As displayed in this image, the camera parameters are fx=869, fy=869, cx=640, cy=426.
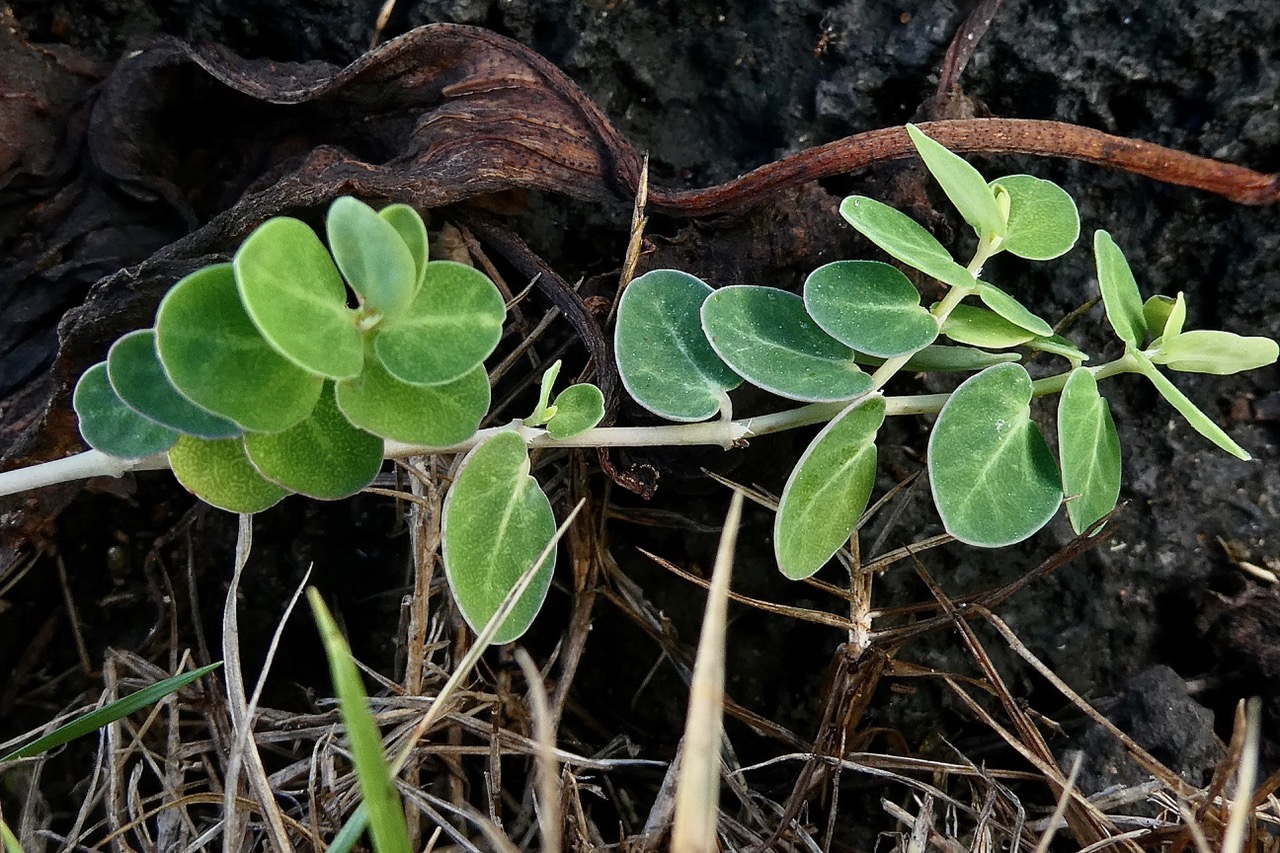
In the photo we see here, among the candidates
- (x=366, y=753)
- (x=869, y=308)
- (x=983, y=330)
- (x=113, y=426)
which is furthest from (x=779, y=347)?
(x=113, y=426)

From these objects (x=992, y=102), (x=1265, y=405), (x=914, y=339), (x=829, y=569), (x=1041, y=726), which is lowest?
(x=1041, y=726)

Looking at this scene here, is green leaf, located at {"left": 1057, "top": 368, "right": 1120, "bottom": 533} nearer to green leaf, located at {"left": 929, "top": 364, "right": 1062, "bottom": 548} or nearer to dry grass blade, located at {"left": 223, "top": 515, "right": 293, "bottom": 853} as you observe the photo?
green leaf, located at {"left": 929, "top": 364, "right": 1062, "bottom": 548}

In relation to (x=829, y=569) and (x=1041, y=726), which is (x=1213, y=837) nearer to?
(x=1041, y=726)

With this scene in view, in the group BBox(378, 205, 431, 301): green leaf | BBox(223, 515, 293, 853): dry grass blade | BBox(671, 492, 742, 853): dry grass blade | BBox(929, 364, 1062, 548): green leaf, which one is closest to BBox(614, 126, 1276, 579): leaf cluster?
BBox(929, 364, 1062, 548): green leaf

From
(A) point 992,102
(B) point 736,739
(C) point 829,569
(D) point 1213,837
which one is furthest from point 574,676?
(A) point 992,102

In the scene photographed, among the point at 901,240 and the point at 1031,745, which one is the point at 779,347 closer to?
the point at 901,240

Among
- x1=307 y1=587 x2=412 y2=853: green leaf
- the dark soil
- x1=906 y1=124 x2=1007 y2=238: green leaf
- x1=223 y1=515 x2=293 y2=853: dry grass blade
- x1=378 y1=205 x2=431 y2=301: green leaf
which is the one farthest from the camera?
the dark soil

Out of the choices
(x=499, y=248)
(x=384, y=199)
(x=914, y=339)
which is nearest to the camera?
(x=914, y=339)
